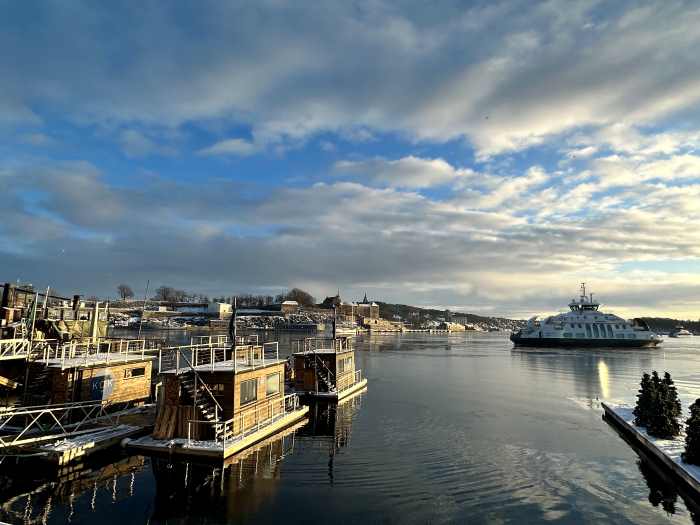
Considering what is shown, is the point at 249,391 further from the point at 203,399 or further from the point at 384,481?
the point at 384,481

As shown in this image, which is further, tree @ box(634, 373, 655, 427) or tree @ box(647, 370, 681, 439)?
tree @ box(634, 373, 655, 427)

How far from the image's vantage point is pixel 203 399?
971 inches

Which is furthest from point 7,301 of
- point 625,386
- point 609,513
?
point 625,386

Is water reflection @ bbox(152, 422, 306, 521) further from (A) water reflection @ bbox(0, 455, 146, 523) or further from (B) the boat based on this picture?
(B) the boat

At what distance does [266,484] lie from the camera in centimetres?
2053

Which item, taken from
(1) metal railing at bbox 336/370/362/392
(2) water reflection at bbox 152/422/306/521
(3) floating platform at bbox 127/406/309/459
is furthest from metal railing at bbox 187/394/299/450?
(1) metal railing at bbox 336/370/362/392

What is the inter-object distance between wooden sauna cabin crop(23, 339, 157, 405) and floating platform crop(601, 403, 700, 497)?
32318mm

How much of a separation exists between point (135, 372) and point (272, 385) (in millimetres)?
10748

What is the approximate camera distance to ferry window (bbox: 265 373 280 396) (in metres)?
30.0

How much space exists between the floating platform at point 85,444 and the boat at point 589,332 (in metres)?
143

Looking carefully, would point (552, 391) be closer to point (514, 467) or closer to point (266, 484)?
point (514, 467)

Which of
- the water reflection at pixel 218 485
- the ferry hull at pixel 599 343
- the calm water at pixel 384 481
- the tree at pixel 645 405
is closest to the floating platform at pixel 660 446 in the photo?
the tree at pixel 645 405

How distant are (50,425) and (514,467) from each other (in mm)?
25851

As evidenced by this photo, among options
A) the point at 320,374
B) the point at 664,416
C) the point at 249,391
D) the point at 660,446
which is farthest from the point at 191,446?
the point at 664,416
